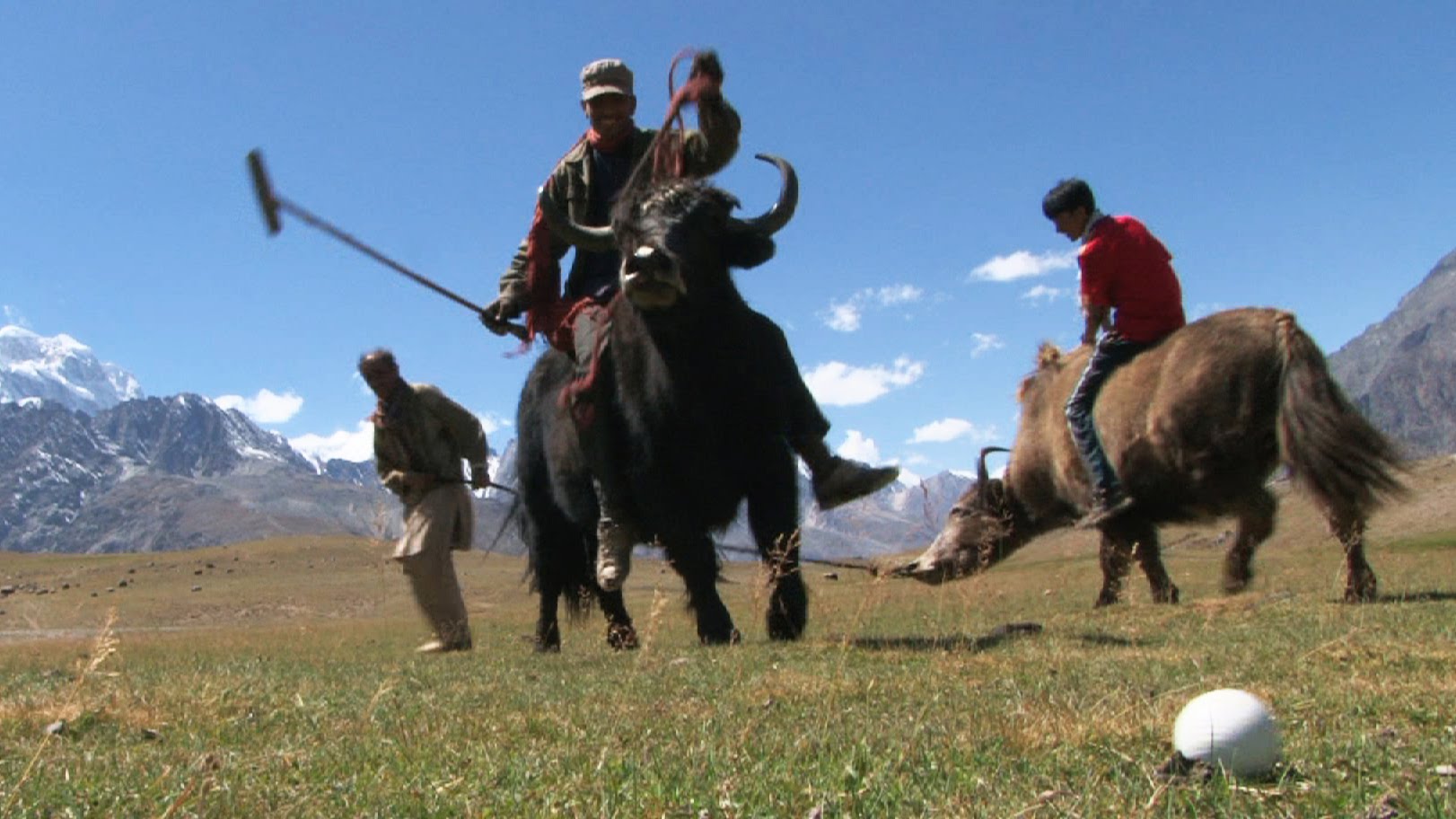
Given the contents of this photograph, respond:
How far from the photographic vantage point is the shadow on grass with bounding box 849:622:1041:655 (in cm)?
601

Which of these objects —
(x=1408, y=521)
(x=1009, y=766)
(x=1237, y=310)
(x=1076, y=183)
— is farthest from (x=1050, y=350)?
(x=1408, y=521)

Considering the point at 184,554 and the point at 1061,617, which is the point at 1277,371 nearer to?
the point at 1061,617

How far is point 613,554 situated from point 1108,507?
3609mm

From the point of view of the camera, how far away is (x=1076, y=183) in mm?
8789

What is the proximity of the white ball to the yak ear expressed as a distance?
4679 mm

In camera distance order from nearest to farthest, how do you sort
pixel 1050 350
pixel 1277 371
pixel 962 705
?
pixel 962 705, pixel 1277 371, pixel 1050 350

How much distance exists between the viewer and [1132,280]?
858 centimetres

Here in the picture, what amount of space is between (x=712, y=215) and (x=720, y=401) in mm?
977

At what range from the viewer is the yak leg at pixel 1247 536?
8.70 metres

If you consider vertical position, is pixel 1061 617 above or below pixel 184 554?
below

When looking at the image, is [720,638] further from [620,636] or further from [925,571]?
[925,571]

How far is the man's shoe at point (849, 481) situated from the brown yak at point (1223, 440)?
6.84 ft

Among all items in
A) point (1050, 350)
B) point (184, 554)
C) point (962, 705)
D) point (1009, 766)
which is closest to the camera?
point (1009, 766)

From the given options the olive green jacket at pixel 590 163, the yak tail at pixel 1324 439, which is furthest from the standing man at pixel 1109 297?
the olive green jacket at pixel 590 163
